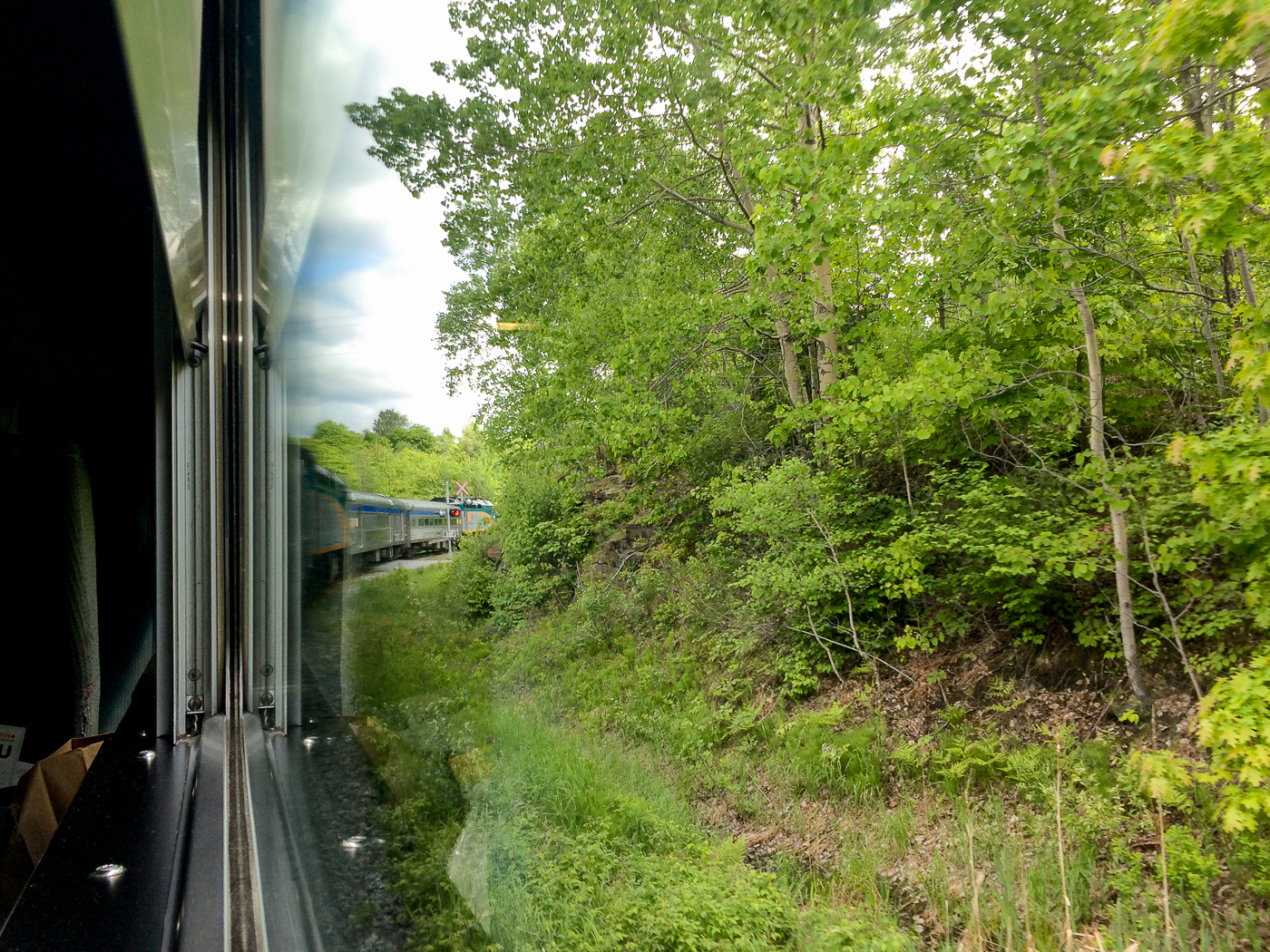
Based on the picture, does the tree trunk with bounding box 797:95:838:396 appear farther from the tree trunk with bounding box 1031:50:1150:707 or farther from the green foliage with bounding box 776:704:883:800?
the green foliage with bounding box 776:704:883:800

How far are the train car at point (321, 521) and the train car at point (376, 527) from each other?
37mm

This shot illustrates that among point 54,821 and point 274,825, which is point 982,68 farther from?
point 54,821

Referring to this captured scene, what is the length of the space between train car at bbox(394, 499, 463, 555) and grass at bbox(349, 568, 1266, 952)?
1.6 inches

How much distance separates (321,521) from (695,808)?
7.79 ft

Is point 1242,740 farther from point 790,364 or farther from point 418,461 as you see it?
point 790,364

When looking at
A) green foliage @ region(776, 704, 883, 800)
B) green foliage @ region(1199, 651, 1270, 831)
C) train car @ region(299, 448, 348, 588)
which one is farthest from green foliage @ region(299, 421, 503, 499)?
green foliage @ region(776, 704, 883, 800)

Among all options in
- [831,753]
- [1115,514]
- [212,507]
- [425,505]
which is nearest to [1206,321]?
[1115,514]

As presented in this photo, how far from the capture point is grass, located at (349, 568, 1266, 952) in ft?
2.76

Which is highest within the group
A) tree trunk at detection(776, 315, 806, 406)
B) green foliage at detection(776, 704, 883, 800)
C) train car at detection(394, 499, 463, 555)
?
tree trunk at detection(776, 315, 806, 406)

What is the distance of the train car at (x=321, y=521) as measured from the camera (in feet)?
3.80

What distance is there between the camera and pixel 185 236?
4.63 feet

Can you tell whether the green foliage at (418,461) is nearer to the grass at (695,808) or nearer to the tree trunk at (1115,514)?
the grass at (695,808)

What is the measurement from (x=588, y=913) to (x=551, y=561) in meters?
0.66

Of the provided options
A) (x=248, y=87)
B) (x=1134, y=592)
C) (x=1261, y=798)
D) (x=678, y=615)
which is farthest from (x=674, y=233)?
(x=1261, y=798)
